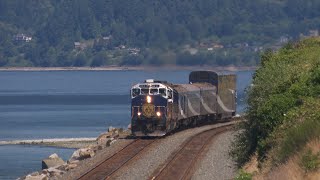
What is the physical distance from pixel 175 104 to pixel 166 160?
50.1 feet

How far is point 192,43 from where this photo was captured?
93.8 metres

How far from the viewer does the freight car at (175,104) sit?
56719 mm

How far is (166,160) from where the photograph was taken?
4425 cm

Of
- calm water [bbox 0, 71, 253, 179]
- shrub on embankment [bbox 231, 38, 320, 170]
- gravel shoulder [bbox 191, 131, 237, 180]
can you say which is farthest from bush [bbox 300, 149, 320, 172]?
calm water [bbox 0, 71, 253, 179]

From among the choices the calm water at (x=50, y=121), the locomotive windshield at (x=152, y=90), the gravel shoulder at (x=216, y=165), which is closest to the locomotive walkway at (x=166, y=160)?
the gravel shoulder at (x=216, y=165)

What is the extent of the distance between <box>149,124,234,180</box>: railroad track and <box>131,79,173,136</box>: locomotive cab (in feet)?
6.68

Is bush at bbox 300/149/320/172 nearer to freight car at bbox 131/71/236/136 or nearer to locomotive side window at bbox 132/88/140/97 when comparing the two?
freight car at bbox 131/71/236/136

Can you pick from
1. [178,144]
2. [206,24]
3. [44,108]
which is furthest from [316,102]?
[44,108]

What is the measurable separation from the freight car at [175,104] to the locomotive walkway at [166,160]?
1.72 metres

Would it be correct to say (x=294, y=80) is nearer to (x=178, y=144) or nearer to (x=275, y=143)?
(x=275, y=143)

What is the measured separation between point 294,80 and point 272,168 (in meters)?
9.86

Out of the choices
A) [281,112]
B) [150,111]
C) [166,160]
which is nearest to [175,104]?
[150,111]

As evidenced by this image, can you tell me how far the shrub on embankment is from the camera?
28516 mm

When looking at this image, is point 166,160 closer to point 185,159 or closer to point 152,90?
point 185,159
